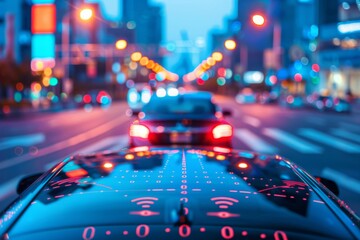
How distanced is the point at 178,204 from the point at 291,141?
63.0 ft

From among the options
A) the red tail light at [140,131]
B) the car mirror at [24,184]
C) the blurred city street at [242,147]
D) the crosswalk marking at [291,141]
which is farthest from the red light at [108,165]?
the crosswalk marking at [291,141]

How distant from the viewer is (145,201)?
9.96 ft

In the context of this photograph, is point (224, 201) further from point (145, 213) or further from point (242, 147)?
point (242, 147)

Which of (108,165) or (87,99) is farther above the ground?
(108,165)

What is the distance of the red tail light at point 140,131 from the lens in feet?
37.4

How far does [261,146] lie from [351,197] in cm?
957

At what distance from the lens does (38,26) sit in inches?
1555

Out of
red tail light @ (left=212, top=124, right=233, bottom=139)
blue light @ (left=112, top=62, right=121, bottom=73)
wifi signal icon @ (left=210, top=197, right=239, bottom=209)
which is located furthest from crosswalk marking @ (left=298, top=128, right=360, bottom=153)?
blue light @ (left=112, top=62, right=121, bottom=73)

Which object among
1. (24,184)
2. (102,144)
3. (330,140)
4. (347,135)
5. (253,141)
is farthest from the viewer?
(347,135)

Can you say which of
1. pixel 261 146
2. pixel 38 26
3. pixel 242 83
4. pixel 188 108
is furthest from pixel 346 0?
pixel 242 83

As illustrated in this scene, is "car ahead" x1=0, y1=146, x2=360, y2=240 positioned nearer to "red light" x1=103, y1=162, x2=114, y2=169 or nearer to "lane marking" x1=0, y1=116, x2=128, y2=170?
"red light" x1=103, y1=162, x2=114, y2=169

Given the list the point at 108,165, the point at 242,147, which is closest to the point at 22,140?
the point at 242,147

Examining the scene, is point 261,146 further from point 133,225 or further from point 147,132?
point 133,225

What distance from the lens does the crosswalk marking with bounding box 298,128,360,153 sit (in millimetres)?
19656
